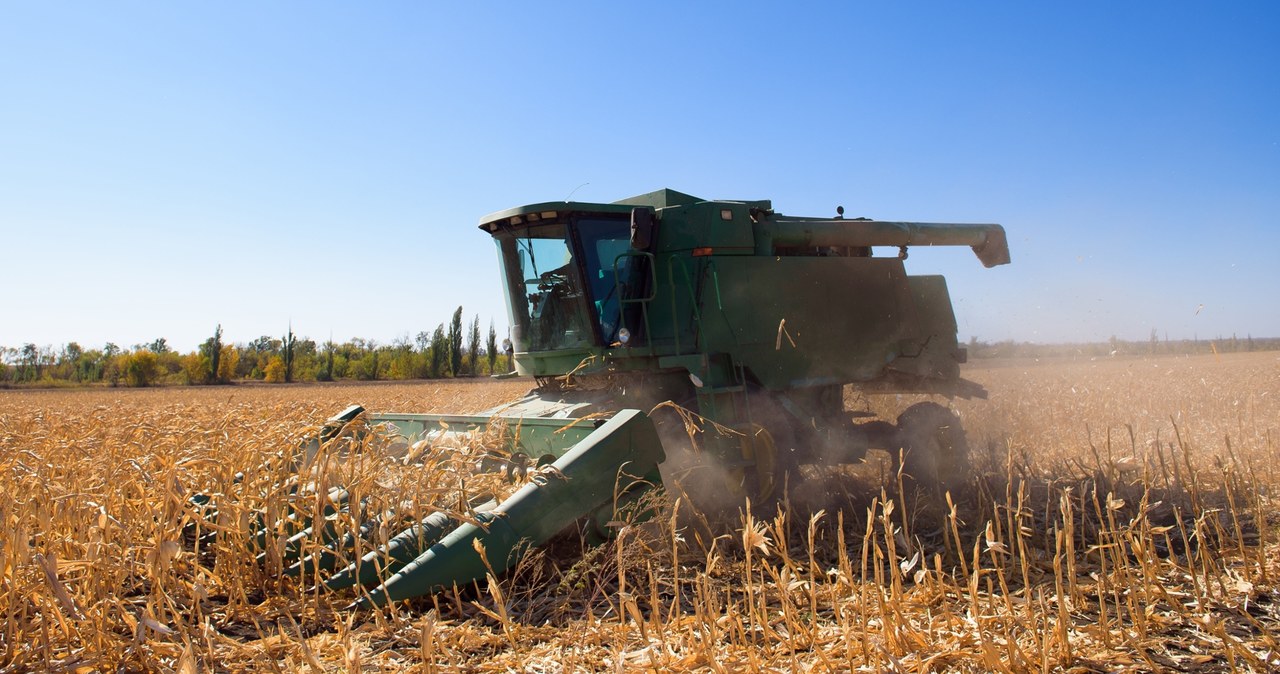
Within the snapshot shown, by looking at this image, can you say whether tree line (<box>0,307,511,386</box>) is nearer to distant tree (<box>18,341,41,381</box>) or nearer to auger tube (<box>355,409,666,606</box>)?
distant tree (<box>18,341,41,381</box>)

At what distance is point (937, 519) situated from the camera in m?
5.17

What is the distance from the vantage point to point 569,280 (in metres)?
5.93

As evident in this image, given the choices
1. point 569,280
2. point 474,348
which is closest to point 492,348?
point 474,348

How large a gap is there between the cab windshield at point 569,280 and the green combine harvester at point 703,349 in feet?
0.04

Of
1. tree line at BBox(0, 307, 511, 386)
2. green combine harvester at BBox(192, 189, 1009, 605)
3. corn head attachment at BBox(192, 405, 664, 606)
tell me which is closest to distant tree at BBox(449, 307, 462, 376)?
tree line at BBox(0, 307, 511, 386)

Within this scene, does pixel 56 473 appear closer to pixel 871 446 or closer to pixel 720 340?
pixel 720 340

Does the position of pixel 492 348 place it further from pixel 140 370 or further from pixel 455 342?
pixel 140 370

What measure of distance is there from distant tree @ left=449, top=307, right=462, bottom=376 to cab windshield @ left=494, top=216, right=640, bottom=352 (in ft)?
132

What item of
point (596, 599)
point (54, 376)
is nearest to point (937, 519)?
point (596, 599)

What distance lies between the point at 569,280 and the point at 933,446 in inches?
137

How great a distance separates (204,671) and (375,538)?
93 centimetres

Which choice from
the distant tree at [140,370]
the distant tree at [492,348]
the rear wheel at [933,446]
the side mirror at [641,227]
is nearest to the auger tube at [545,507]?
the side mirror at [641,227]

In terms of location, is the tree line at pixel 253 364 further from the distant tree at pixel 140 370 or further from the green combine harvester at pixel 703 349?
the green combine harvester at pixel 703 349

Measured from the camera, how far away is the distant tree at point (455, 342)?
45.6 m
